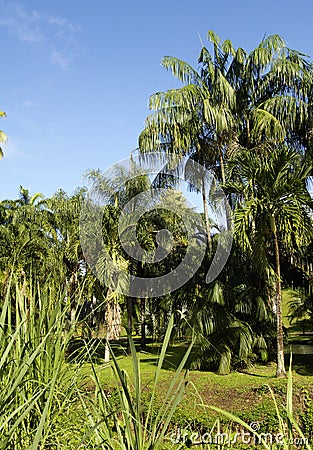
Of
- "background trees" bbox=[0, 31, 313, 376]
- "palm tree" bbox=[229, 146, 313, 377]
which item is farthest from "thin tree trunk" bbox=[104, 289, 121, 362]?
"palm tree" bbox=[229, 146, 313, 377]

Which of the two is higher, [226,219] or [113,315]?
[226,219]

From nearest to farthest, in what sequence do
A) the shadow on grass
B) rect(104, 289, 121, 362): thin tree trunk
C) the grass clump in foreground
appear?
the grass clump in foreground
the shadow on grass
rect(104, 289, 121, 362): thin tree trunk

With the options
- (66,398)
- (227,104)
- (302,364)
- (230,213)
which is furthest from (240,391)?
(227,104)

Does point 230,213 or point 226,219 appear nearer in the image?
point 230,213

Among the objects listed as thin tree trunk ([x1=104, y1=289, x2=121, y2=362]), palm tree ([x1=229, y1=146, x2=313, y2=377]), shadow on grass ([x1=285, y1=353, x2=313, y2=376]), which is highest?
palm tree ([x1=229, y1=146, x2=313, y2=377])

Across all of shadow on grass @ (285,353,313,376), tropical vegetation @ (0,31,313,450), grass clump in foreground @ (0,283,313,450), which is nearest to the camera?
grass clump in foreground @ (0,283,313,450)

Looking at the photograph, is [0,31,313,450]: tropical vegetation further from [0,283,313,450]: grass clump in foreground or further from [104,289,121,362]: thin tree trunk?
[0,283,313,450]: grass clump in foreground

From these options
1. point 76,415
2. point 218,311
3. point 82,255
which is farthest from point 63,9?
point 82,255

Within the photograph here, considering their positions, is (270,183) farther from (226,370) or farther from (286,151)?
(226,370)

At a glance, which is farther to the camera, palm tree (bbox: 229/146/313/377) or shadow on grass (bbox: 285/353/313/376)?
shadow on grass (bbox: 285/353/313/376)

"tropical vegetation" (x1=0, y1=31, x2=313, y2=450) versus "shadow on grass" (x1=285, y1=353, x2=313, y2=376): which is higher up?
"tropical vegetation" (x1=0, y1=31, x2=313, y2=450)

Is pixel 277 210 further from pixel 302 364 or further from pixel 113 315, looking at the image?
pixel 113 315

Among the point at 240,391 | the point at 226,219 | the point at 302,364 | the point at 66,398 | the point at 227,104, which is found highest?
the point at 227,104

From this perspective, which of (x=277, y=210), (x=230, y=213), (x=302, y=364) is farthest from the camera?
(x=230, y=213)
